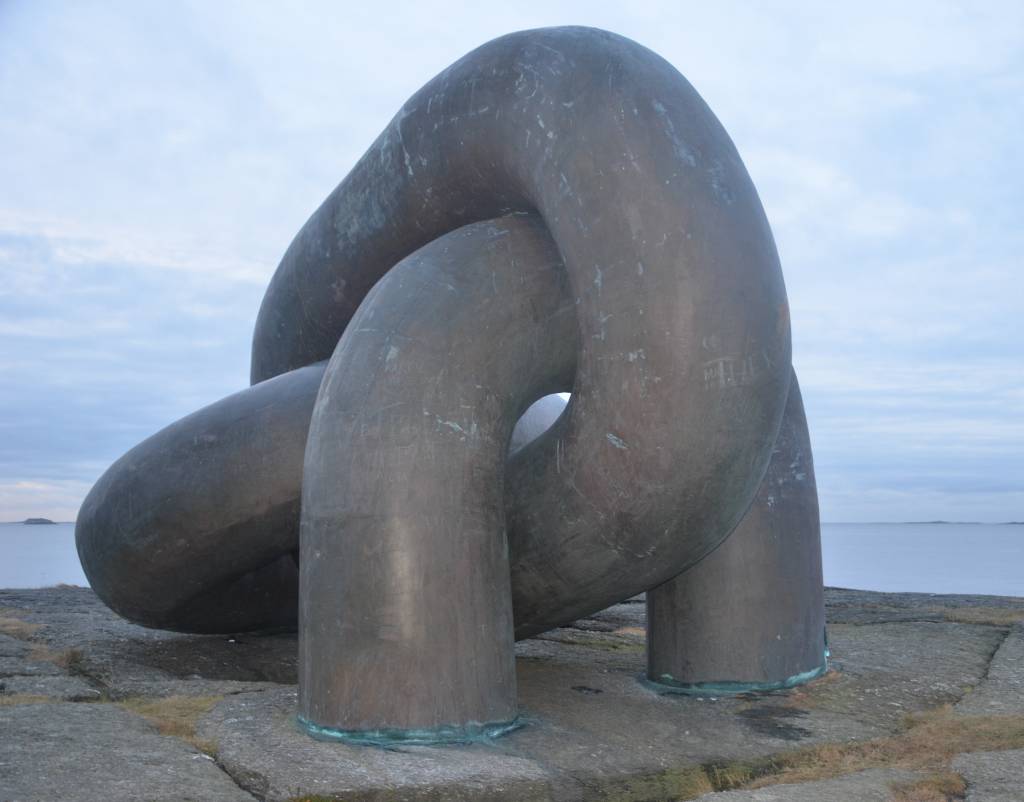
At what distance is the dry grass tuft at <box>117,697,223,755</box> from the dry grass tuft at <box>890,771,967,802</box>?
1755 millimetres

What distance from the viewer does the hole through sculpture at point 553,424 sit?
312cm

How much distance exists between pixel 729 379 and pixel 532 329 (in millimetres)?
679

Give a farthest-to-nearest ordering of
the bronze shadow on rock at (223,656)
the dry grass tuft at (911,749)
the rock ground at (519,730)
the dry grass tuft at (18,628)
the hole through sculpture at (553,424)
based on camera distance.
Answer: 1. the dry grass tuft at (18,628)
2. the bronze shadow on rock at (223,656)
3. the hole through sculpture at (553,424)
4. the dry grass tuft at (911,749)
5. the rock ground at (519,730)

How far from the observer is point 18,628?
5.50 meters

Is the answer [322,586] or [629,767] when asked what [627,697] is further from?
[322,586]

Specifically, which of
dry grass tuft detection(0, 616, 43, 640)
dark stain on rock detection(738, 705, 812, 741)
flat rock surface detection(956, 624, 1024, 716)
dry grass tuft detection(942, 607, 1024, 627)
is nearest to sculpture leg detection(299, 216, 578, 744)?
dark stain on rock detection(738, 705, 812, 741)

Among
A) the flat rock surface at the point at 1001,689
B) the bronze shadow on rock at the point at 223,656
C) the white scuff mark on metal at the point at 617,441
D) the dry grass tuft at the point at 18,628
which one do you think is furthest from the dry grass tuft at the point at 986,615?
the dry grass tuft at the point at 18,628

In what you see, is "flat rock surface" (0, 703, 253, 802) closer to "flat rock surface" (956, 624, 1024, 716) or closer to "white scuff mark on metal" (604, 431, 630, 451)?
"white scuff mark on metal" (604, 431, 630, 451)

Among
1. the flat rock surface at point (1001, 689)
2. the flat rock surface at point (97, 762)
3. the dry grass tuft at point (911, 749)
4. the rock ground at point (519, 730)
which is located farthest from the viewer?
the flat rock surface at point (1001, 689)

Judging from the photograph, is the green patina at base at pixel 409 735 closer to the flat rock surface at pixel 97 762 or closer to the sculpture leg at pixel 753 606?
the flat rock surface at pixel 97 762

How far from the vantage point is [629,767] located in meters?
2.92

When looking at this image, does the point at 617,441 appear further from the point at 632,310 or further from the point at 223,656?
the point at 223,656

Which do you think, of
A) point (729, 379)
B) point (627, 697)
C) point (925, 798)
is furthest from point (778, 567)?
point (925, 798)

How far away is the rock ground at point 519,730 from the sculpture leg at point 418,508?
0.17 m
